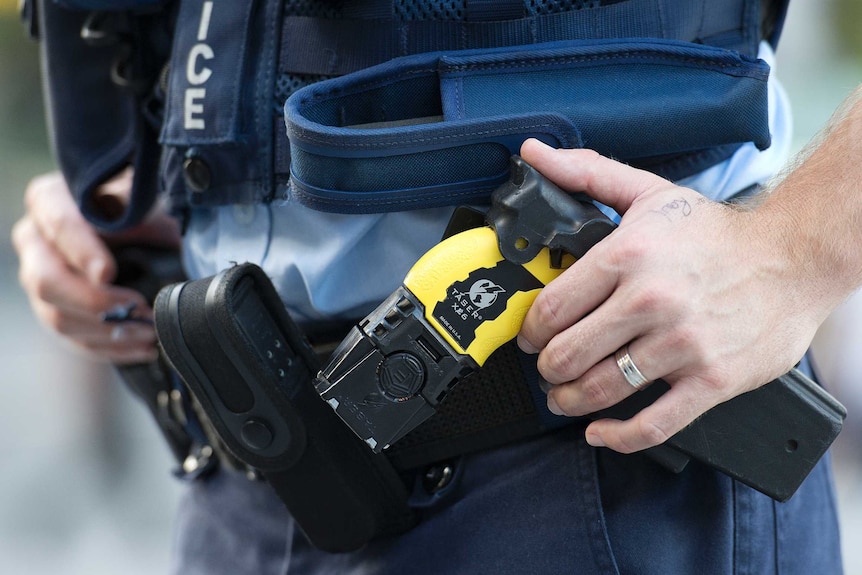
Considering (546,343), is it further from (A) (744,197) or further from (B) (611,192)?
(A) (744,197)

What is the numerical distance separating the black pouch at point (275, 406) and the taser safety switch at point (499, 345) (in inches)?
4.6

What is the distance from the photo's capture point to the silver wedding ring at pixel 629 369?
0.80 meters

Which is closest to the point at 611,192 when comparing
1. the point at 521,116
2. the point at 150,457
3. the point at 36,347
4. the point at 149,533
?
the point at 521,116

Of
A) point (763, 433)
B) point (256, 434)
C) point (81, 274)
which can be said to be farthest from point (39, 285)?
point (763, 433)

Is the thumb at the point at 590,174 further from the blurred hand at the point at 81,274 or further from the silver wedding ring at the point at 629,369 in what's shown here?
the blurred hand at the point at 81,274

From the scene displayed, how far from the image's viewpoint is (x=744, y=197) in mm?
1000

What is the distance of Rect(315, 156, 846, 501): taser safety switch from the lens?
83 cm

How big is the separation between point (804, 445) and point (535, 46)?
0.52 metres

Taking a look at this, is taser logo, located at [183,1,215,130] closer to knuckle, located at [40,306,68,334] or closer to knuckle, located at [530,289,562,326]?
knuckle, located at [530,289,562,326]

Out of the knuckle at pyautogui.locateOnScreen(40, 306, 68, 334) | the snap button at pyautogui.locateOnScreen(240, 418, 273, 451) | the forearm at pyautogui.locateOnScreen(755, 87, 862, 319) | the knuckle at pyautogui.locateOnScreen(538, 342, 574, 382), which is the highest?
the forearm at pyautogui.locateOnScreen(755, 87, 862, 319)

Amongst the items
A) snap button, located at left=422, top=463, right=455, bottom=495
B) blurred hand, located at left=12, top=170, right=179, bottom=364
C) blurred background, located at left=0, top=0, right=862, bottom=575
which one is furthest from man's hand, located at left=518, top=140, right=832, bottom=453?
blurred background, located at left=0, top=0, right=862, bottom=575

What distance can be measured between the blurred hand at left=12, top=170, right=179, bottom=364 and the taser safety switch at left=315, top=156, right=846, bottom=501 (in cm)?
69

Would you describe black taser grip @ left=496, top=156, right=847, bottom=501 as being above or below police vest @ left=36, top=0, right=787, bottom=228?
below

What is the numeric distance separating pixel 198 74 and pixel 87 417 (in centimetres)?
390
